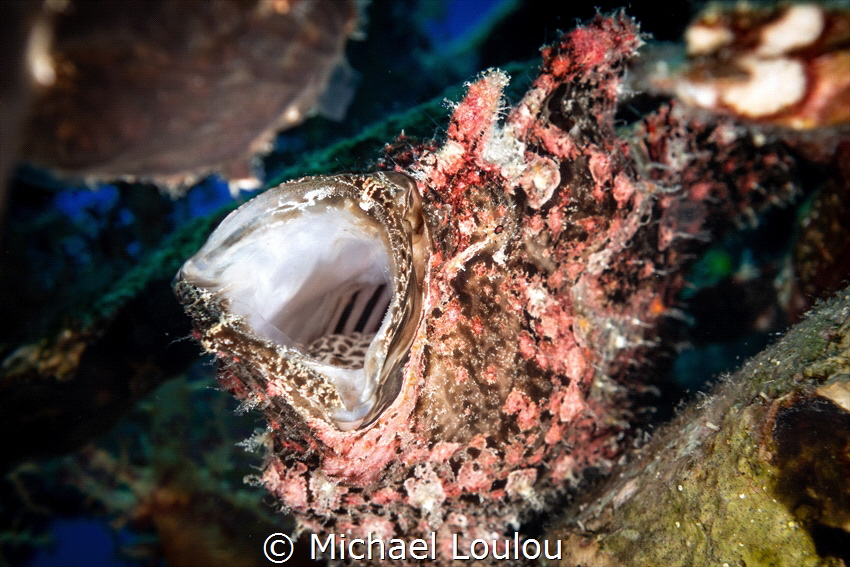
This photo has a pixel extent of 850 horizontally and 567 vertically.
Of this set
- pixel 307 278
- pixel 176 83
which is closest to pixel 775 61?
pixel 176 83

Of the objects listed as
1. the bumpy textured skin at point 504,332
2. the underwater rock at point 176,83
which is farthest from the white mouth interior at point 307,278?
the underwater rock at point 176,83

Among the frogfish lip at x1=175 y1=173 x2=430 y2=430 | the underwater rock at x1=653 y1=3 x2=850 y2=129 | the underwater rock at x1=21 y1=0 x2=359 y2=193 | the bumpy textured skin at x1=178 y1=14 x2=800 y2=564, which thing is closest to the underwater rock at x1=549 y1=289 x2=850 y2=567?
the bumpy textured skin at x1=178 y1=14 x2=800 y2=564

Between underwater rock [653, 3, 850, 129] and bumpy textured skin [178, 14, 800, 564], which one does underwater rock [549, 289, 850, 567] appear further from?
underwater rock [653, 3, 850, 129]

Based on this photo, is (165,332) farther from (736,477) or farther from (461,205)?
(736,477)

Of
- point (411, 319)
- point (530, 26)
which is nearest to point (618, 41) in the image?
point (411, 319)

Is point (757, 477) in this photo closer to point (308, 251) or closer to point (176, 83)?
point (308, 251)

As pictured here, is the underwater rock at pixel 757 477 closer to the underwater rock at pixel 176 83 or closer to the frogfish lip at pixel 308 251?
the frogfish lip at pixel 308 251
